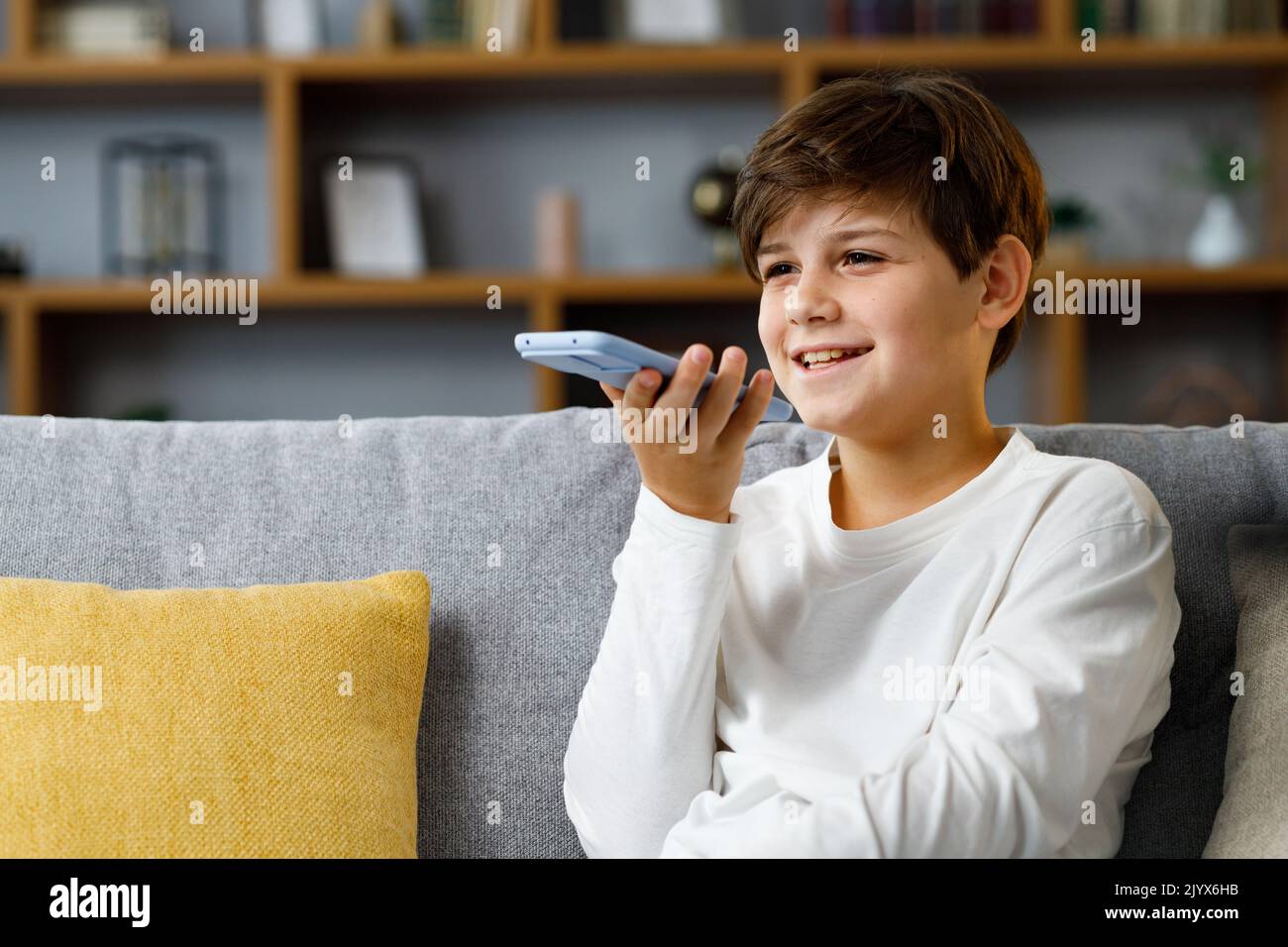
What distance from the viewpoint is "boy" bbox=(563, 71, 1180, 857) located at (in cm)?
83

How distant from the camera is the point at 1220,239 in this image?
2.68 metres

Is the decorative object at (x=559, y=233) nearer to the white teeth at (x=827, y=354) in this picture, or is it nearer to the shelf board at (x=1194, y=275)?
the shelf board at (x=1194, y=275)

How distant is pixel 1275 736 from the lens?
93cm

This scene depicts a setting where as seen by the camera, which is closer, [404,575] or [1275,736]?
[1275,736]

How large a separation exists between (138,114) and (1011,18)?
72.8 inches

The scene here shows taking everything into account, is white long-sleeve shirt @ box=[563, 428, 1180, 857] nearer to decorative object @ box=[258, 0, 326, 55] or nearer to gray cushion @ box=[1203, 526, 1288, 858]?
gray cushion @ box=[1203, 526, 1288, 858]

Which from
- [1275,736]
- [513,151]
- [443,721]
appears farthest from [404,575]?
[513,151]

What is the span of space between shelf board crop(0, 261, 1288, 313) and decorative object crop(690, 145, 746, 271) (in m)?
0.08

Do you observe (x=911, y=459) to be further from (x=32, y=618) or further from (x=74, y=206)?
(x=74, y=206)

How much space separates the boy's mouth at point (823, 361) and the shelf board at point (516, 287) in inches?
65.2

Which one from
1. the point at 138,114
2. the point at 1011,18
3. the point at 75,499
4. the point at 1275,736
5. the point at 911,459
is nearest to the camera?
the point at 1275,736

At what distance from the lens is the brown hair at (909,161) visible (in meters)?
0.98

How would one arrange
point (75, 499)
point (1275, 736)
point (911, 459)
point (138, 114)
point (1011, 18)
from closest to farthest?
point (1275, 736) < point (911, 459) < point (75, 499) < point (1011, 18) < point (138, 114)

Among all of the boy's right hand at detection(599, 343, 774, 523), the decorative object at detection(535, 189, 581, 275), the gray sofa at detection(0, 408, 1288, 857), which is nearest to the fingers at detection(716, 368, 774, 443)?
the boy's right hand at detection(599, 343, 774, 523)
